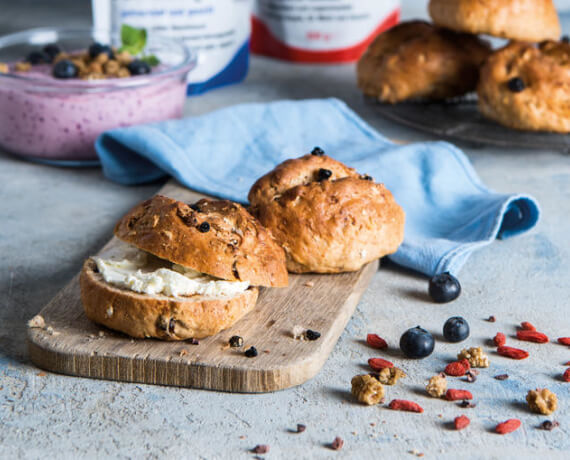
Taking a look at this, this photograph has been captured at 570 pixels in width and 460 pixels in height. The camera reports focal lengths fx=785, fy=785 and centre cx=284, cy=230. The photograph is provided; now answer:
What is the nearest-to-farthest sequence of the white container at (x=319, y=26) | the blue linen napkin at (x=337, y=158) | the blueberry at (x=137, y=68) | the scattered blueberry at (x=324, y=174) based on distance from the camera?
the scattered blueberry at (x=324, y=174) → the blue linen napkin at (x=337, y=158) → the blueberry at (x=137, y=68) → the white container at (x=319, y=26)

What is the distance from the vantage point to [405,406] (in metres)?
1.79

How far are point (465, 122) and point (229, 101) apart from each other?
49.3 inches

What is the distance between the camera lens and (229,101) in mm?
4117

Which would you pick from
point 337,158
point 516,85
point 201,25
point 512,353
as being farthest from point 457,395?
point 201,25

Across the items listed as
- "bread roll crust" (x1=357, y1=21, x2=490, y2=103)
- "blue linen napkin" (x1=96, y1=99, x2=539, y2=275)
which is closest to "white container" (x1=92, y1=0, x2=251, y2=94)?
"blue linen napkin" (x1=96, y1=99, x2=539, y2=275)

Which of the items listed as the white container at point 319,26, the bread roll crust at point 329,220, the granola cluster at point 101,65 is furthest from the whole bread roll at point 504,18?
the granola cluster at point 101,65

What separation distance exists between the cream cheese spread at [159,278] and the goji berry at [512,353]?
2.23ft

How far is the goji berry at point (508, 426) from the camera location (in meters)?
1.71

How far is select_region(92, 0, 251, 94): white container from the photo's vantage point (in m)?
3.76

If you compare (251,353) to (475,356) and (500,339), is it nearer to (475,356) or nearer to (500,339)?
(475,356)

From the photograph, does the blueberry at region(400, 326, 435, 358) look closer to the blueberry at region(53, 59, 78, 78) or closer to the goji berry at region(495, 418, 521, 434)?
the goji berry at region(495, 418, 521, 434)

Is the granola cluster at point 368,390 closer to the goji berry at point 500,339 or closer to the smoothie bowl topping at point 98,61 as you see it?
the goji berry at point 500,339

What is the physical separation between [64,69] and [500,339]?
199 cm

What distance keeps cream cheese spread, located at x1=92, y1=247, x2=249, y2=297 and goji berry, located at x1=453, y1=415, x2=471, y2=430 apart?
623mm
